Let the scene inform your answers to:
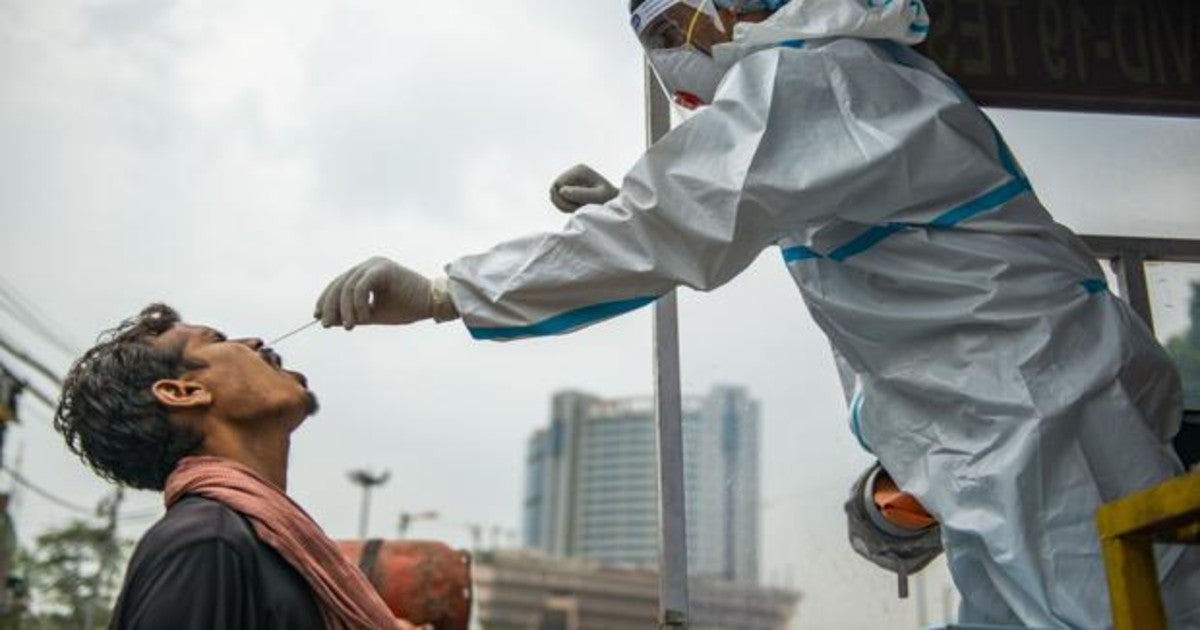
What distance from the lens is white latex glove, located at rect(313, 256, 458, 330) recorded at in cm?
212

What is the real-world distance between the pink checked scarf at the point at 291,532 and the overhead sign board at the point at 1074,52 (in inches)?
80.4

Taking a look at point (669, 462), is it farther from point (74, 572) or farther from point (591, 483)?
point (591, 483)

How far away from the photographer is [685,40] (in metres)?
2.35

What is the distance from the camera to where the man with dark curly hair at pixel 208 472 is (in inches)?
76.4

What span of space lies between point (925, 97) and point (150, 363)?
1.52m

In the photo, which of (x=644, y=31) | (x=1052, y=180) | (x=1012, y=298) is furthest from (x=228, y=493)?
(x=1052, y=180)

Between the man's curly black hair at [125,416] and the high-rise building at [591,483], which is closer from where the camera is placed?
the man's curly black hair at [125,416]

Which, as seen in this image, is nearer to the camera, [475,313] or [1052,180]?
[475,313]

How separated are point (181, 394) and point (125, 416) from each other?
4.3 inches

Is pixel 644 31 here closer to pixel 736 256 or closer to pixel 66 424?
pixel 736 256

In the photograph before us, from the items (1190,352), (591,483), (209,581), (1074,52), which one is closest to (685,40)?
(209,581)

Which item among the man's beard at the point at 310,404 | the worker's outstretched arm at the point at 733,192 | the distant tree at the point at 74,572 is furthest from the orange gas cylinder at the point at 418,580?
the distant tree at the point at 74,572

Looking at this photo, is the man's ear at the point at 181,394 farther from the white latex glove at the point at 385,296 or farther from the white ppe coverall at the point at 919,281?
the white ppe coverall at the point at 919,281

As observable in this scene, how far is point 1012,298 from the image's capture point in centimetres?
195
